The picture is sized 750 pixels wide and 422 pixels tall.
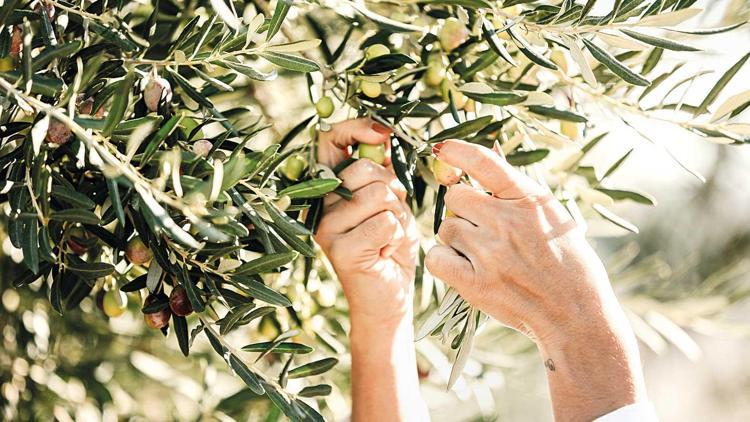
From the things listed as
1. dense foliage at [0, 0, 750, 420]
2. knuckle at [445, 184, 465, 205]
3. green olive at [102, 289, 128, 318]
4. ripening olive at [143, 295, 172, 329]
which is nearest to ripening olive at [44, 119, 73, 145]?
dense foliage at [0, 0, 750, 420]

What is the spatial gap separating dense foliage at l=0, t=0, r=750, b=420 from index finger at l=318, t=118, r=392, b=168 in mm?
24

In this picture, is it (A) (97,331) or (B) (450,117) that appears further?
(A) (97,331)

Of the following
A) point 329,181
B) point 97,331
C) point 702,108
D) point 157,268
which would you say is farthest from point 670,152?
point 97,331

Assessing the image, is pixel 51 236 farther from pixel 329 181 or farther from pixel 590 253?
pixel 590 253

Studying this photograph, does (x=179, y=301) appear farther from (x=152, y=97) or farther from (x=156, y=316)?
(x=152, y=97)

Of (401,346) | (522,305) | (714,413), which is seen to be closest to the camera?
(522,305)

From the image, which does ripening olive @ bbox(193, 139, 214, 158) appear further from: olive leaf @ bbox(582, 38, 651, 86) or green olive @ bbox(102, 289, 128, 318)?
olive leaf @ bbox(582, 38, 651, 86)

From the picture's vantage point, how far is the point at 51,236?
32.6 inches

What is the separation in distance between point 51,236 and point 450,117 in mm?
563

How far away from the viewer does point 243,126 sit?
1.11 meters

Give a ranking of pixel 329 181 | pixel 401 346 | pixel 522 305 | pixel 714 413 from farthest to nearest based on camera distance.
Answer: pixel 714 413 < pixel 401 346 < pixel 522 305 < pixel 329 181

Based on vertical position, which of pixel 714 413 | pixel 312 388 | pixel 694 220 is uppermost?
pixel 312 388

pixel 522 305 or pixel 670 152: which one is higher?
pixel 670 152

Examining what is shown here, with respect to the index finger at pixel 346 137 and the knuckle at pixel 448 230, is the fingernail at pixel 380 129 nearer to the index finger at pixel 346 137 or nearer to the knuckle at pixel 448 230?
the index finger at pixel 346 137
